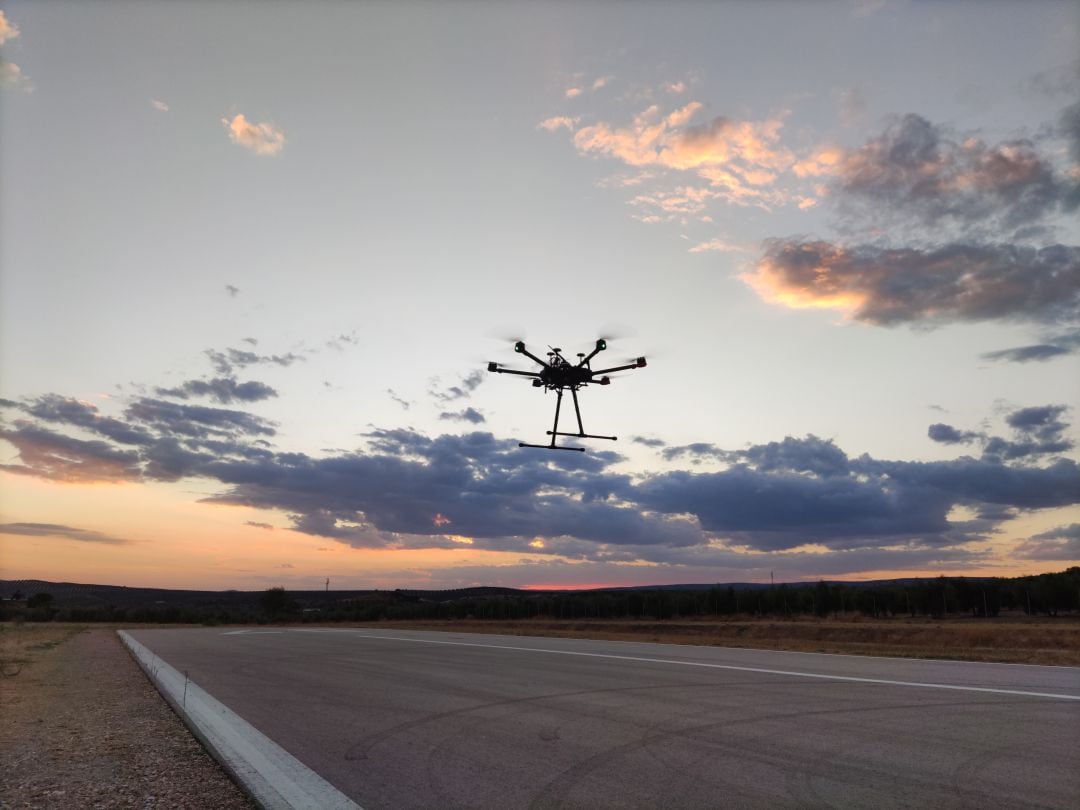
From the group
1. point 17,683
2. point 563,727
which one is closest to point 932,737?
point 563,727

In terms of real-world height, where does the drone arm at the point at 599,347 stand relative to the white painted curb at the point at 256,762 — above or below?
above

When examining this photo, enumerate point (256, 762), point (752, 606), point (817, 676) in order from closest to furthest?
point (256, 762), point (817, 676), point (752, 606)

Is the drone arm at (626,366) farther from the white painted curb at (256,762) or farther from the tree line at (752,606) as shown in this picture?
the tree line at (752,606)

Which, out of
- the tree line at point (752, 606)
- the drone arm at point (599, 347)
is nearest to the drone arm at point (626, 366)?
the drone arm at point (599, 347)

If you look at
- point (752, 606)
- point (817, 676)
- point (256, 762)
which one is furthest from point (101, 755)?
point (752, 606)

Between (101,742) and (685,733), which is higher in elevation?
(685,733)

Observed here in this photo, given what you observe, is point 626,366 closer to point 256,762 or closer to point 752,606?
point 256,762
